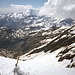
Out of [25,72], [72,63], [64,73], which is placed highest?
[25,72]

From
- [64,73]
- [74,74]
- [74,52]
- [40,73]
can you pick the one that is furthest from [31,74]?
[74,52]

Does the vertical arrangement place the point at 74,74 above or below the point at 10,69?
below

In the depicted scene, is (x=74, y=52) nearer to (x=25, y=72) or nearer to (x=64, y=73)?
(x=64, y=73)

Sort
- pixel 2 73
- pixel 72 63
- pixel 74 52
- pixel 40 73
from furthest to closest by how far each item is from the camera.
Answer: pixel 74 52 → pixel 72 63 → pixel 40 73 → pixel 2 73

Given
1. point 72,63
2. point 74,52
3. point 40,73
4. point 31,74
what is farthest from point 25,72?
point 74,52

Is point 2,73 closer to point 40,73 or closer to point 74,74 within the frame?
point 40,73

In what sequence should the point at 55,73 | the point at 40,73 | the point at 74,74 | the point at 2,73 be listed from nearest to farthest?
the point at 2,73 → the point at 40,73 → the point at 55,73 → the point at 74,74

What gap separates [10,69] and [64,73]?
1145 cm

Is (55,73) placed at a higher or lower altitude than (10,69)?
lower

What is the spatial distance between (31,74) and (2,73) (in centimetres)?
471

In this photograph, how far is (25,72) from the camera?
23672mm

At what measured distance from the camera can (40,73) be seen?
2614 cm

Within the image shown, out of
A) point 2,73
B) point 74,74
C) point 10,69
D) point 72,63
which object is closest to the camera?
point 2,73

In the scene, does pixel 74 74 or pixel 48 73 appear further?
pixel 74 74
